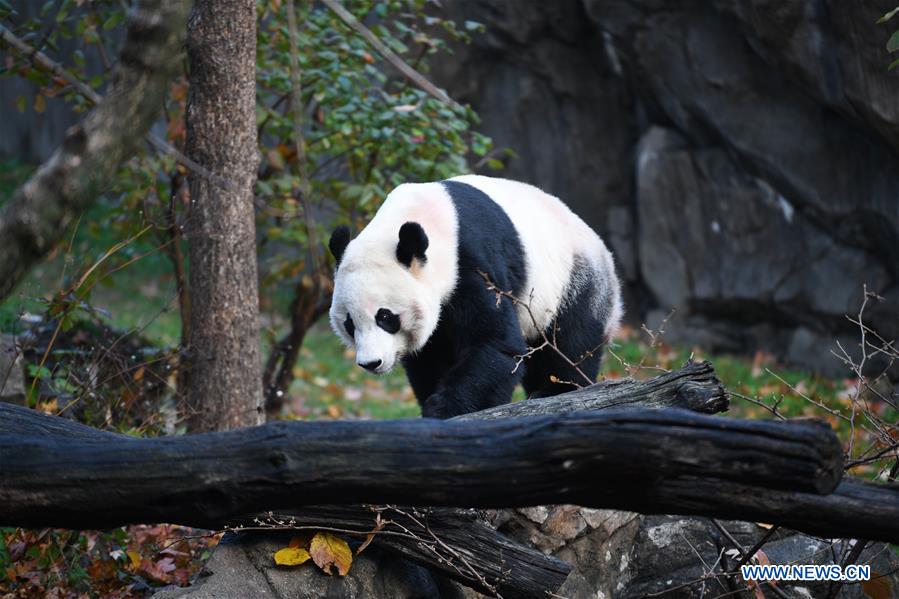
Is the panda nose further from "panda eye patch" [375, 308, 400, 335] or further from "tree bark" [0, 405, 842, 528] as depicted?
"tree bark" [0, 405, 842, 528]

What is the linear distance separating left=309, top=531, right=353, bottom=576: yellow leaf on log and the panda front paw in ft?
3.00

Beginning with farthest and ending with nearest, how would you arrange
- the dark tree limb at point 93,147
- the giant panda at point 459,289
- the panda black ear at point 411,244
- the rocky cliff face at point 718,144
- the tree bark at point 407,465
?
the rocky cliff face at point 718,144 < the giant panda at point 459,289 < the panda black ear at point 411,244 < the tree bark at point 407,465 < the dark tree limb at point 93,147

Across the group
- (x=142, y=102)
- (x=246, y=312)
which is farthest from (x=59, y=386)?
(x=142, y=102)

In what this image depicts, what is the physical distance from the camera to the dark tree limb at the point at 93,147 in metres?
2.14

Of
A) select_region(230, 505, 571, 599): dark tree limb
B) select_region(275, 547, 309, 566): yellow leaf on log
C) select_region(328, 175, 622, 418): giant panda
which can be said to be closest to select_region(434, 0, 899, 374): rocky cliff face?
select_region(328, 175, 622, 418): giant panda

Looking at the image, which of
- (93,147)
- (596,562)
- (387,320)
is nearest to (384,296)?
(387,320)

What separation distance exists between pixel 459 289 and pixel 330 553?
139cm

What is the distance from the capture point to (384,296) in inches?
168

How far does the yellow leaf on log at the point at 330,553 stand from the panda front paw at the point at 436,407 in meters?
0.92

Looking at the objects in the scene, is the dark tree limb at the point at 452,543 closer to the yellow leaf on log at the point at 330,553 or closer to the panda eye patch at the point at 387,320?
the yellow leaf on log at the point at 330,553

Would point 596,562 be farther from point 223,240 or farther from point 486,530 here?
point 223,240

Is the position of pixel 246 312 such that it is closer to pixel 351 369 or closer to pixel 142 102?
pixel 142 102

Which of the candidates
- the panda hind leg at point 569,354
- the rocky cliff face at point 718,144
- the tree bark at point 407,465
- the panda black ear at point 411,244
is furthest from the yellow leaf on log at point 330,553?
the rocky cliff face at point 718,144

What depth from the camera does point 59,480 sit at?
9.00ft
